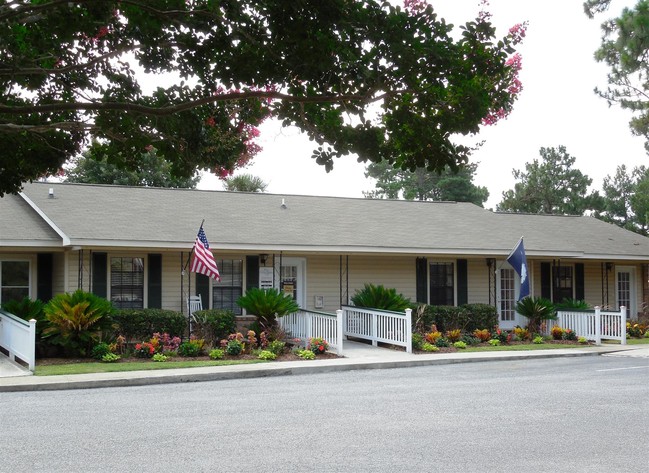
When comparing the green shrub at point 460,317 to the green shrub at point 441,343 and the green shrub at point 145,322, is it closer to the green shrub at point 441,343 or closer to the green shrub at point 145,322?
the green shrub at point 441,343

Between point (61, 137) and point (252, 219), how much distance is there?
1463cm

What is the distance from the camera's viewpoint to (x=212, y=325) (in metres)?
19.4

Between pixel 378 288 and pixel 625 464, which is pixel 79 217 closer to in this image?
pixel 378 288

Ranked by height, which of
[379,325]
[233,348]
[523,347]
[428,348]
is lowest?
[523,347]

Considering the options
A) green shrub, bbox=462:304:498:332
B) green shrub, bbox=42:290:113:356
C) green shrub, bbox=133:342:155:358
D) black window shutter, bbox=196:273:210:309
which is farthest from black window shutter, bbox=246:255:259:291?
green shrub, bbox=462:304:498:332

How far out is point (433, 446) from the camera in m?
8.68

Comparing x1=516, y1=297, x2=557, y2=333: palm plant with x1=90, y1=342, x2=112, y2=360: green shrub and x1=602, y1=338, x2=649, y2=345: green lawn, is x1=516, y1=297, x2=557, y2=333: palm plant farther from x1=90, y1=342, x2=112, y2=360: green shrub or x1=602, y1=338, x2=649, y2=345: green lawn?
x1=90, y1=342, x2=112, y2=360: green shrub

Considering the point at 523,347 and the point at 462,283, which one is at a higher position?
the point at 462,283

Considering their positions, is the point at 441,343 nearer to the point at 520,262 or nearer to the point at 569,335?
the point at 520,262

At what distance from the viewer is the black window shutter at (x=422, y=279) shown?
2433cm

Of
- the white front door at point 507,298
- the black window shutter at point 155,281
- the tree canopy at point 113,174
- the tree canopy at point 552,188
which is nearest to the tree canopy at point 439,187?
the tree canopy at point 552,188

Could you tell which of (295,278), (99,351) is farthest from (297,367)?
(295,278)

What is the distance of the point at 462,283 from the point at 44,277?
12079 mm

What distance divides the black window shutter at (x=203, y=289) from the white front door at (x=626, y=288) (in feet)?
49.3
